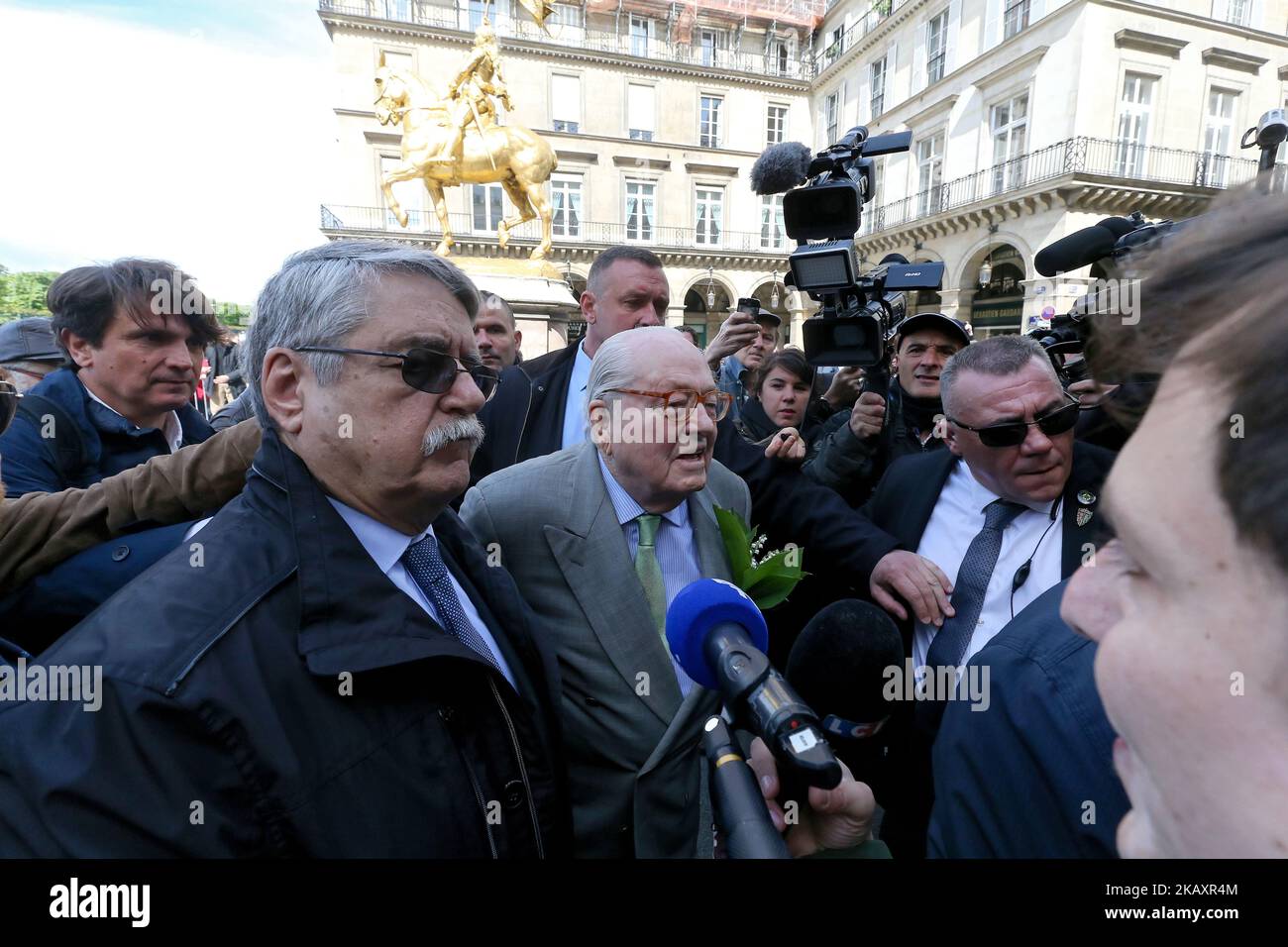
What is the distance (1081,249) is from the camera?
8.78 feet

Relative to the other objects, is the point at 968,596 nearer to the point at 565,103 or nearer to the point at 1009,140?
the point at 1009,140

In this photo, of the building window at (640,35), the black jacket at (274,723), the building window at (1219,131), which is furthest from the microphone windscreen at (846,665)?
the building window at (640,35)

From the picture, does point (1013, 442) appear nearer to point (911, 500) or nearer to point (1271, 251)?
point (911, 500)

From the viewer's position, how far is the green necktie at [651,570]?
1879 mm

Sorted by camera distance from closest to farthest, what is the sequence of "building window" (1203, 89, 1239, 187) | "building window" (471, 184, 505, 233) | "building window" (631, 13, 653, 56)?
"building window" (1203, 89, 1239, 187) → "building window" (471, 184, 505, 233) → "building window" (631, 13, 653, 56)

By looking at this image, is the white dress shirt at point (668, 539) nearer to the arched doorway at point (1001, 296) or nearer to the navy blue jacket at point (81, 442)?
the navy blue jacket at point (81, 442)

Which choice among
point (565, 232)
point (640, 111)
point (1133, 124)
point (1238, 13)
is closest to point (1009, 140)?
point (1133, 124)

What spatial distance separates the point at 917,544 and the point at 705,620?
5.55 ft

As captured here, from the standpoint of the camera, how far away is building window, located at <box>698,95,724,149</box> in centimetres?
3023

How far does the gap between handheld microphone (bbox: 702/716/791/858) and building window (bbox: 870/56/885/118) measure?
31.4 m

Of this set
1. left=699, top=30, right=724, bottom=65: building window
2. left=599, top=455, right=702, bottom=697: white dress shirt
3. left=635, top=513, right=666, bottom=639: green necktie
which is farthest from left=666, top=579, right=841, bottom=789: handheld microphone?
left=699, top=30, right=724, bottom=65: building window

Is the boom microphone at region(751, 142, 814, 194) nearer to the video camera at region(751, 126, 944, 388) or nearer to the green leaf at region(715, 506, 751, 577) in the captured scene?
the video camera at region(751, 126, 944, 388)

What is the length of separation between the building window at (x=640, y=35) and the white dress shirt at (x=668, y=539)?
33.7 m
